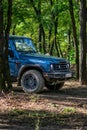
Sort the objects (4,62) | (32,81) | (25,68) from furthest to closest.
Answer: (25,68) < (32,81) < (4,62)

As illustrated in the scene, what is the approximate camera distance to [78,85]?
1786 cm

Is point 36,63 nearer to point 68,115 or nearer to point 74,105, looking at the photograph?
point 74,105

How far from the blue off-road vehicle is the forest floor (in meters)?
0.92

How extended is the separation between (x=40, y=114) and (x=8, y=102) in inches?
72.5

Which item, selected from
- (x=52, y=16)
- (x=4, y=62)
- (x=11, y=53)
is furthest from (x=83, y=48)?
(x=52, y=16)

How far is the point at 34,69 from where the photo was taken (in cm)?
1555

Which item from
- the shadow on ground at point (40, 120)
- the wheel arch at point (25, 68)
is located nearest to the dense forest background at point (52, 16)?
the wheel arch at point (25, 68)

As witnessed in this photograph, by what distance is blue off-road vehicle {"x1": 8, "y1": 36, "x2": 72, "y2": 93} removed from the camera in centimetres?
1526

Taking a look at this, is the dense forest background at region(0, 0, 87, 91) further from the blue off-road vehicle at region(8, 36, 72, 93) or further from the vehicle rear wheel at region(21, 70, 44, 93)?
the vehicle rear wheel at region(21, 70, 44, 93)

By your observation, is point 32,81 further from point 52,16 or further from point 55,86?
point 52,16

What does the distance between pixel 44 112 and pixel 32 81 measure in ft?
15.2

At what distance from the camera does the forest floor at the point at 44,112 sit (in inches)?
365

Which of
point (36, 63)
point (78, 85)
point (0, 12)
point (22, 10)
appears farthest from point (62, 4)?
point (0, 12)

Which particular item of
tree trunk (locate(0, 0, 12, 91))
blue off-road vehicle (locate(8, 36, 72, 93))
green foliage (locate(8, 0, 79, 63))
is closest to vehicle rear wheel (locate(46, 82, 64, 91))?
blue off-road vehicle (locate(8, 36, 72, 93))
